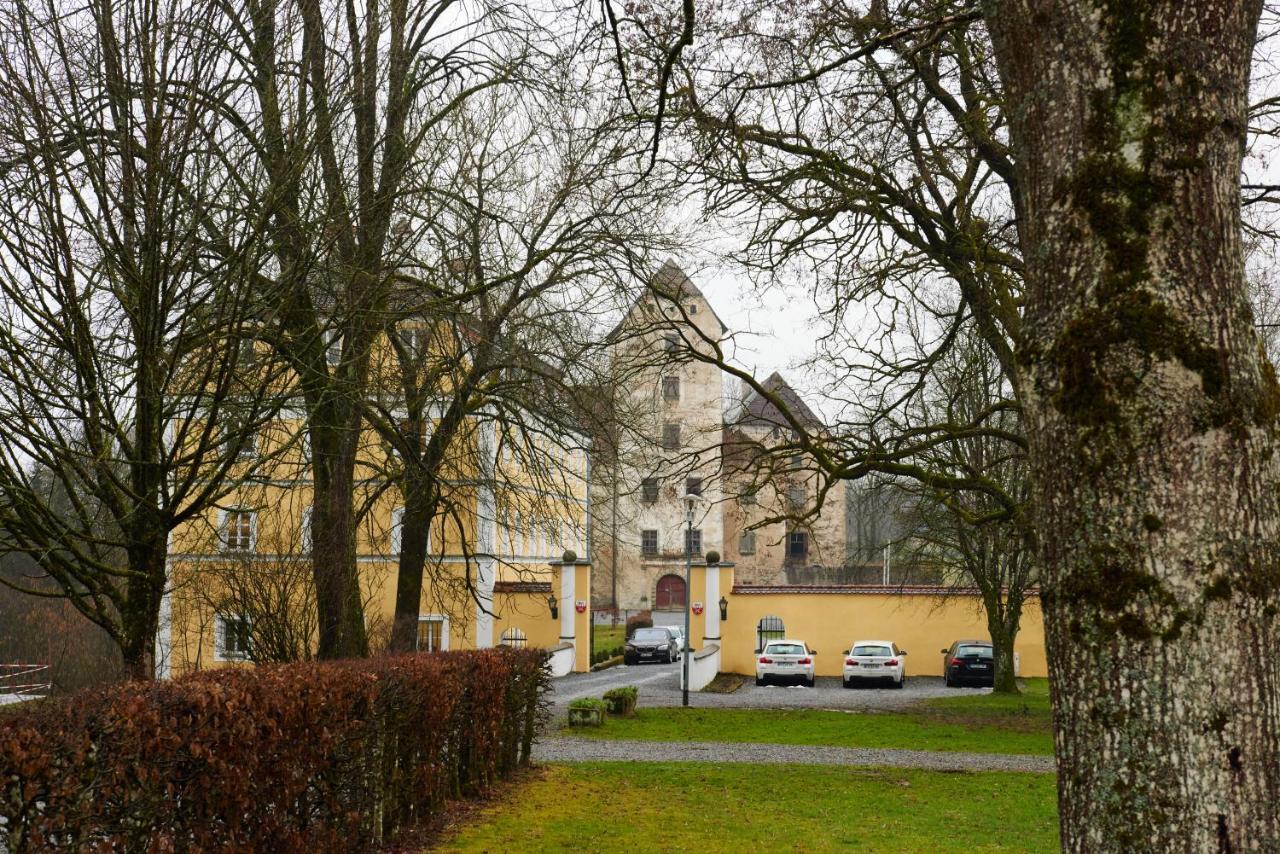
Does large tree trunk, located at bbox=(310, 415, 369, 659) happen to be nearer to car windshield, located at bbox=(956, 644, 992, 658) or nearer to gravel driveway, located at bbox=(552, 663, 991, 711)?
gravel driveway, located at bbox=(552, 663, 991, 711)

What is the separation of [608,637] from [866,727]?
32.0 meters

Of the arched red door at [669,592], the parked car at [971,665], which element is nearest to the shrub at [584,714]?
the parked car at [971,665]

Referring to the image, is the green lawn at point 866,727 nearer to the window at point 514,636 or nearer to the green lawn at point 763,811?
the green lawn at point 763,811

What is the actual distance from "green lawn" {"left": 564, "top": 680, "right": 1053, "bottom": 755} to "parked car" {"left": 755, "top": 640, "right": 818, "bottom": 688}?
22.8ft

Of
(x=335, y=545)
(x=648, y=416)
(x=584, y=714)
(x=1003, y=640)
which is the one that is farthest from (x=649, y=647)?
(x=335, y=545)

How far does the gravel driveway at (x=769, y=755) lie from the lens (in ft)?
55.9

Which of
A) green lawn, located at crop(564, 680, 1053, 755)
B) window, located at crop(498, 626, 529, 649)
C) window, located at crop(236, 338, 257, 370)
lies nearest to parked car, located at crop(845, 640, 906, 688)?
green lawn, located at crop(564, 680, 1053, 755)

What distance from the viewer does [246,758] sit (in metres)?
6.82

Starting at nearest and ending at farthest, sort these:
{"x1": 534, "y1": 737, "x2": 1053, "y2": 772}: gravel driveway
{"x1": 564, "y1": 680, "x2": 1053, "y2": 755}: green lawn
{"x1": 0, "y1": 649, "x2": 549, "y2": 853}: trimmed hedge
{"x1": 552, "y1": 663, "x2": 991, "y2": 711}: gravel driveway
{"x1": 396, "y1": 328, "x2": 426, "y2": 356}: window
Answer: {"x1": 0, "y1": 649, "x2": 549, "y2": 853}: trimmed hedge
{"x1": 396, "y1": 328, "x2": 426, "y2": 356}: window
{"x1": 534, "y1": 737, "x2": 1053, "y2": 772}: gravel driveway
{"x1": 564, "y1": 680, "x2": 1053, "y2": 755}: green lawn
{"x1": 552, "y1": 663, "x2": 991, "y2": 711}: gravel driveway

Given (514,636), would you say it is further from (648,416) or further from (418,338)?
(418,338)

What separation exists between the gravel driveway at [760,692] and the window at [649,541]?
2482 centimetres

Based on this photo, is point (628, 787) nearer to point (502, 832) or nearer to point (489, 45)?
point (502, 832)

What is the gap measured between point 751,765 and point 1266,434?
46.8ft

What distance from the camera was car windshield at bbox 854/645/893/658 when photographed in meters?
34.2
